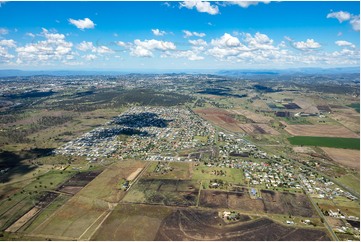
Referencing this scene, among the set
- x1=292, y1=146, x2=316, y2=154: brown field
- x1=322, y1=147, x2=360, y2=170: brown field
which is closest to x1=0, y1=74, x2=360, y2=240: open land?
x1=292, y1=146, x2=316, y2=154: brown field

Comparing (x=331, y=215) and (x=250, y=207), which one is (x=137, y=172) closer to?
(x=250, y=207)

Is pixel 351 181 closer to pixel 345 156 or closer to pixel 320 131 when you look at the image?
pixel 345 156

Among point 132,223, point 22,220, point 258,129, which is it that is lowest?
point 258,129

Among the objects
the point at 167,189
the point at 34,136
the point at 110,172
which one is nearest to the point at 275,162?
the point at 167,189

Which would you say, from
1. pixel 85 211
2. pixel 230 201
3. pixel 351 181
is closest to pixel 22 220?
pixel 85 211

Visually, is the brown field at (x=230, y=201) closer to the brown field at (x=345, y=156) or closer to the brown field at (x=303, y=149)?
the brown field at (x=345, y=156)

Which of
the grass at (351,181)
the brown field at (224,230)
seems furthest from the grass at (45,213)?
the grass at (351,181)

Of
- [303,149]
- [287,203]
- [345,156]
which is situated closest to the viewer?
[287,203]
